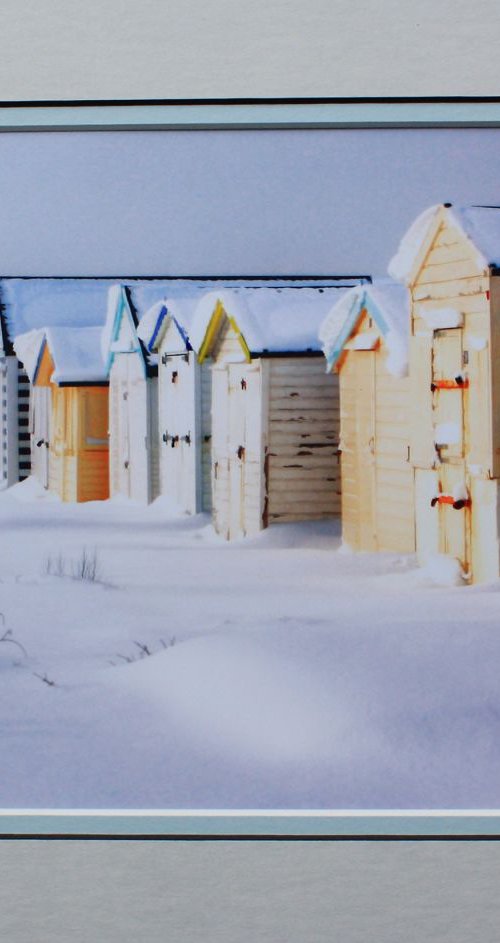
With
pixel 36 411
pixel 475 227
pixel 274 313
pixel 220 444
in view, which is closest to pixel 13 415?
pixel 36 411

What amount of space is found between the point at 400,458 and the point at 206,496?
66cm

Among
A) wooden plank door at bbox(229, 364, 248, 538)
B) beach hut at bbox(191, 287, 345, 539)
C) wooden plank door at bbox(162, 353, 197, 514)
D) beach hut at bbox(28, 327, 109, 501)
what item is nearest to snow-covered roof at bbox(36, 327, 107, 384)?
beach hut at bbox(28, 327, 109, 501)

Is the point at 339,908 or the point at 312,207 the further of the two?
the point at 312,207

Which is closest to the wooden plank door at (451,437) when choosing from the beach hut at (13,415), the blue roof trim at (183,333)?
the blue roof trim at (183,333)

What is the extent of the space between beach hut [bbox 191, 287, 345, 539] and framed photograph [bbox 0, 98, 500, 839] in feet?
0.05

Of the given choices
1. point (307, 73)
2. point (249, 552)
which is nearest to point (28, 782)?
point (249, 552)

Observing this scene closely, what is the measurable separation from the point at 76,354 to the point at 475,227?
141 centimetres

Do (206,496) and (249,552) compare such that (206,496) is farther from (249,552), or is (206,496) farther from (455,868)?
(455,868)

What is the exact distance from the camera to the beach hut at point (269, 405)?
4.34m

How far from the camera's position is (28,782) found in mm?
3711

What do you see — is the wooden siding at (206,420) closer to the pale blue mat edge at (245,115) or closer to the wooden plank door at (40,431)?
the wooden plank door at (40,431)

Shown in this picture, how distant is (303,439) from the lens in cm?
459

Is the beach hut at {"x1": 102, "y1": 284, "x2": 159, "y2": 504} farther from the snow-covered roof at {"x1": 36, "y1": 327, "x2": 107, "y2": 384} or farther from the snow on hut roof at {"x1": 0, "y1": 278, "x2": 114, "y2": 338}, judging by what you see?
the snow on hut roof at {"x1": 0, "y1": 278, "x2": 114, "y2": 338}

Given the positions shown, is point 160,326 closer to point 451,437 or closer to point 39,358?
point 39,358
